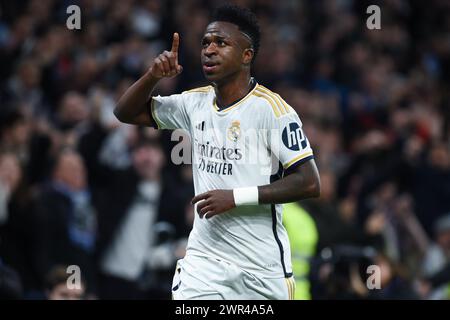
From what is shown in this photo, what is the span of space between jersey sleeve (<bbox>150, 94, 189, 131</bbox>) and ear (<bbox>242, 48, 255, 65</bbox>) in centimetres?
48

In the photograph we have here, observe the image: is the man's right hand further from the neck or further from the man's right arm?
the neck

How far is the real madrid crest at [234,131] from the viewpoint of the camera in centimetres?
573

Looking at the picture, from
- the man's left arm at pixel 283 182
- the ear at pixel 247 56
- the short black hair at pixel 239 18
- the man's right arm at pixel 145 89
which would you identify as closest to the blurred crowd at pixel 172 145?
the man's right arm at pixel 145 89

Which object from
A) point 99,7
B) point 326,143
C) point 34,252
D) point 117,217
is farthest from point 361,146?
point 34,252

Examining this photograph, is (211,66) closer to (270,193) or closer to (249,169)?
(249,169)

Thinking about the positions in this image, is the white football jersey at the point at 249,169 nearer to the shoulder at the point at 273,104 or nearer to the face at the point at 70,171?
the shoulder at the point at 273,104

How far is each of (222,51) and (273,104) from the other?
428mm

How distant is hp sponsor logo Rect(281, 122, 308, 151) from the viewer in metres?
5.62

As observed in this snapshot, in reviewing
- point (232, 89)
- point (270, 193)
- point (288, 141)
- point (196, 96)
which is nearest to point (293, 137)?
point (288, 141)

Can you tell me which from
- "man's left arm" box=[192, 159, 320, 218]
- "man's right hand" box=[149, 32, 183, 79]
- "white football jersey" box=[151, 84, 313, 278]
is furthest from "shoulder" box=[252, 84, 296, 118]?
"man's right hand" box=[149, 32, 183, 79]

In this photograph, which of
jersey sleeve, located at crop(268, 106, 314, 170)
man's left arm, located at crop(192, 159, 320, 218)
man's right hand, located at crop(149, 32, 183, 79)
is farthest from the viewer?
man's right hand, located at crop(149, 32, 183, 79)

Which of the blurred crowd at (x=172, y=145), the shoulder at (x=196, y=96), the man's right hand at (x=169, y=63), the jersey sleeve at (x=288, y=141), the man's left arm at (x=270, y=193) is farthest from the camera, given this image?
the blurred crowd at (x=172, y=145)

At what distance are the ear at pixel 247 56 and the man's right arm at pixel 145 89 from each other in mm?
376

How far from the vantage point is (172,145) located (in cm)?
1030
